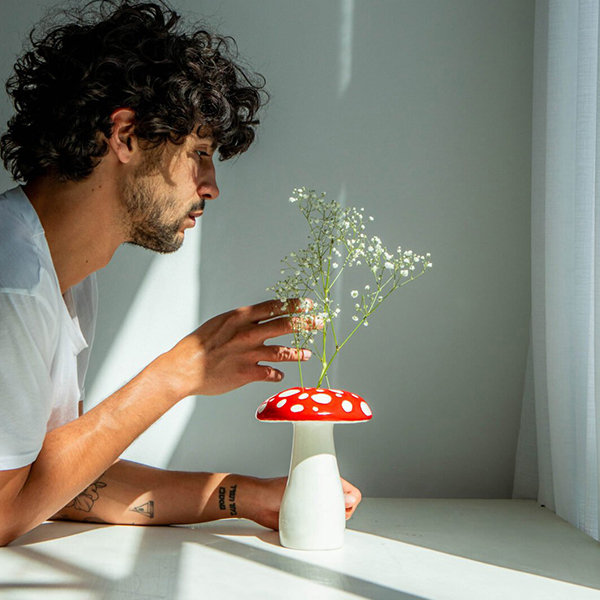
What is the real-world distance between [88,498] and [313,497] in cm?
42

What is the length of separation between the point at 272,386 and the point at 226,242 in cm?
33

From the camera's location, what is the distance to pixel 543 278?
5.15 ft

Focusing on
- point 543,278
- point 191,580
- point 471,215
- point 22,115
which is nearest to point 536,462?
point 543,278

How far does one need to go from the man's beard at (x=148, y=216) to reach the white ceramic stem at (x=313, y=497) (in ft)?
1.29

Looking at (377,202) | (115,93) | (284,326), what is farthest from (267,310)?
(377,202)

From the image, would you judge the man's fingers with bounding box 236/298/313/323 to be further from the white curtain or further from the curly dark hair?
the white curtain

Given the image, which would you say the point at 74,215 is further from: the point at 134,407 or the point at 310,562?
the point at 310,562

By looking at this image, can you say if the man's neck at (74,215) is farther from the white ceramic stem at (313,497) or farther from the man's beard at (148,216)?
the white ceramic stem at (313,497)

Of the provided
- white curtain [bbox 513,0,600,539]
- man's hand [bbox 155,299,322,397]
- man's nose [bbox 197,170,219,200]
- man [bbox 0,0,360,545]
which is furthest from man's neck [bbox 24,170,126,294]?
white curtain [bbox 513,0,600,539]

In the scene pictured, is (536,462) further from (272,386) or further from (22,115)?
(22,115)

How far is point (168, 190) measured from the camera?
1301 mm

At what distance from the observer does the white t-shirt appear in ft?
3.41

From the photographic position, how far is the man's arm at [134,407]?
1.10 m

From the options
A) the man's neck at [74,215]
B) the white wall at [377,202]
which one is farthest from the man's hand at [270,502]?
the man's neck at [74,215]
